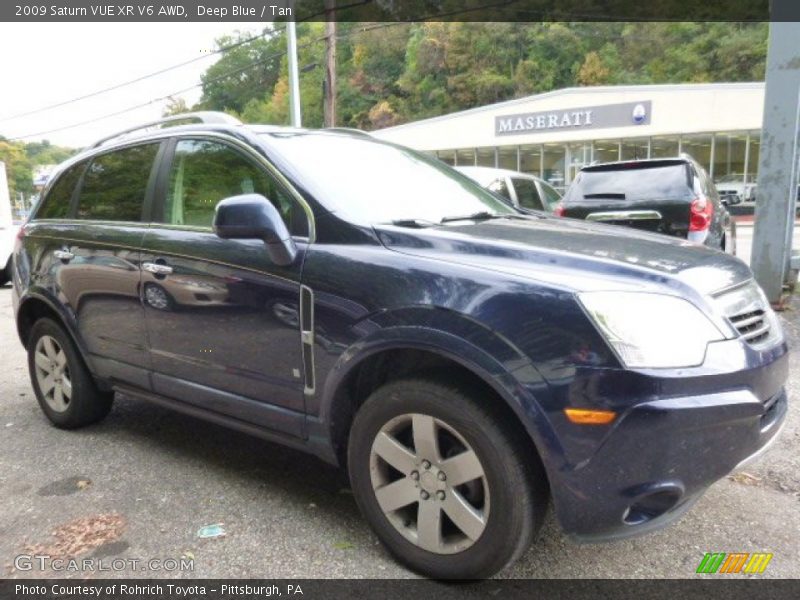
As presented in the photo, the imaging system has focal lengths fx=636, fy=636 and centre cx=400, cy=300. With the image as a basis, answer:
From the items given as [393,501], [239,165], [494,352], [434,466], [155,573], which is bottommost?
[155,573]

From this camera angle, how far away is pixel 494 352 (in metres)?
2.07

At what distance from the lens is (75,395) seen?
3.93 meters

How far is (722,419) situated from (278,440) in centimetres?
179

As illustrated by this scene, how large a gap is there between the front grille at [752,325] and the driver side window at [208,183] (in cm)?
180

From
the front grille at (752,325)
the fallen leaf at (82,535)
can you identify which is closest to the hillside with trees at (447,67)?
the fallen leaf at (82,535)

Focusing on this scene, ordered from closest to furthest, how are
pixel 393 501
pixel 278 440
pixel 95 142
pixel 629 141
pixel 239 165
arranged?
pixel 393 501 < pixel 278 440 < pixel 239 165 < pixel 95 142 < pixel 629 141

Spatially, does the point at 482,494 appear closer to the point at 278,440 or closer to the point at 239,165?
the point at 278,440

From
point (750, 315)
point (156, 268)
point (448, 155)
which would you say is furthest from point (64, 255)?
point (448, 155)

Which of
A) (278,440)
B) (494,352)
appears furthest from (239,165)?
(494,352)

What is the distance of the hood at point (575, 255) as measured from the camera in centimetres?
211

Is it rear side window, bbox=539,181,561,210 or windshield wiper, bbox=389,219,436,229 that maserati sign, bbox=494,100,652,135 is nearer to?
rear side window, bbox=539,181,561,210

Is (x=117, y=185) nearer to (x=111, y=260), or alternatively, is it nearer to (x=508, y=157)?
(x=111, y=260)

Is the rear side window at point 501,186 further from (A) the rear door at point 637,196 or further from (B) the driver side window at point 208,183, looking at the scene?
(B) the driver side window at point 208,183

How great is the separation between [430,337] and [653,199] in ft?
17.2
